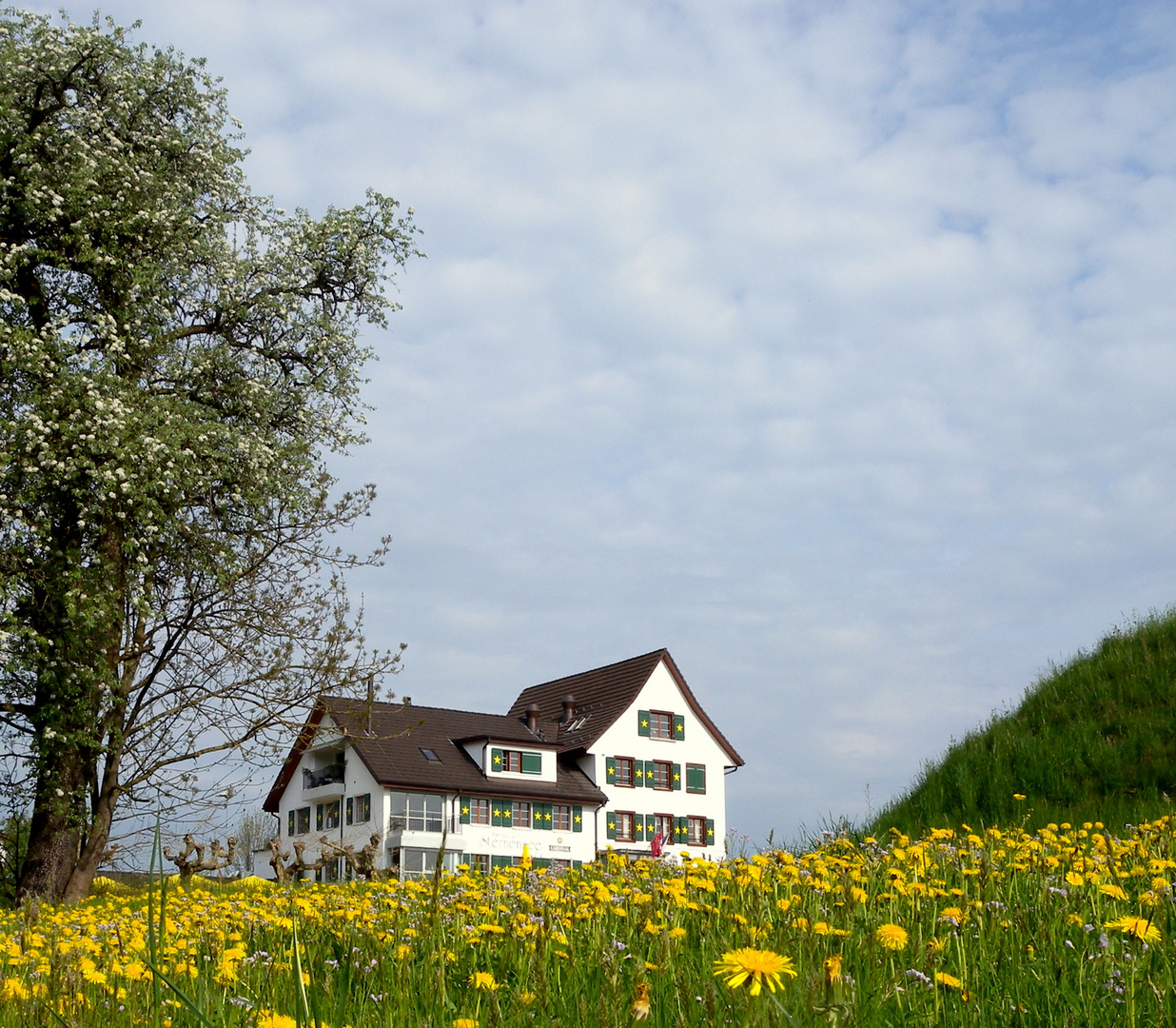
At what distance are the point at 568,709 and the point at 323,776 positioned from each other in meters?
13.7

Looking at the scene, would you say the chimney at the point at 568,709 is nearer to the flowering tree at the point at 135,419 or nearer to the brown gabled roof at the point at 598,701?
the brown gabled roof at the point at 598,701

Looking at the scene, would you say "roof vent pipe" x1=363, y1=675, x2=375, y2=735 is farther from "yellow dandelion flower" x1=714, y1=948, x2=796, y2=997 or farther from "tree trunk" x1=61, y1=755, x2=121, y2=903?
"yellow dandelion flower" x1=714, y1=948, x2=796, y2=997

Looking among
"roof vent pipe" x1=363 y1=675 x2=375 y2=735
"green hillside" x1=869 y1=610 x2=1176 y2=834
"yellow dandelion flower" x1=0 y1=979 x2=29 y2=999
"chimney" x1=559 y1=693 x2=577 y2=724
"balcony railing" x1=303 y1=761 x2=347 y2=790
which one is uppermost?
"chimney" x1=559 y1=693 x2=577 y2=724

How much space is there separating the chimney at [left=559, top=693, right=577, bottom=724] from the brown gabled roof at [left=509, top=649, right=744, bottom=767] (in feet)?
0.84

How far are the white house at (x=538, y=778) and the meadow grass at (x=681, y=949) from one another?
148 feet

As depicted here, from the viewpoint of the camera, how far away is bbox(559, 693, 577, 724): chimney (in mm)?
61938

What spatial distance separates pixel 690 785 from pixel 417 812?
1604cm

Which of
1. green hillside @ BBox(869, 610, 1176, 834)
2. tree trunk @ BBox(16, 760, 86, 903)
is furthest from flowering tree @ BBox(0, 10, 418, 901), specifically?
green hillside @ BBox(869, 610, 1176, 834)

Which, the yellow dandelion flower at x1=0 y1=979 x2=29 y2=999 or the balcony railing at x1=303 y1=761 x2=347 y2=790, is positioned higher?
the balcony railing at x1=303 y1=761 x2=347 y2=790

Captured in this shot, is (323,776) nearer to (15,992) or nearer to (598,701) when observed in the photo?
(598,701)

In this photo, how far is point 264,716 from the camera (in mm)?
17594

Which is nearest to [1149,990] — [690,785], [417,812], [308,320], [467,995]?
[467,995]

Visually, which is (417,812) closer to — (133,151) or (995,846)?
(133,151)

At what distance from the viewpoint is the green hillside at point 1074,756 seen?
37.4ft
